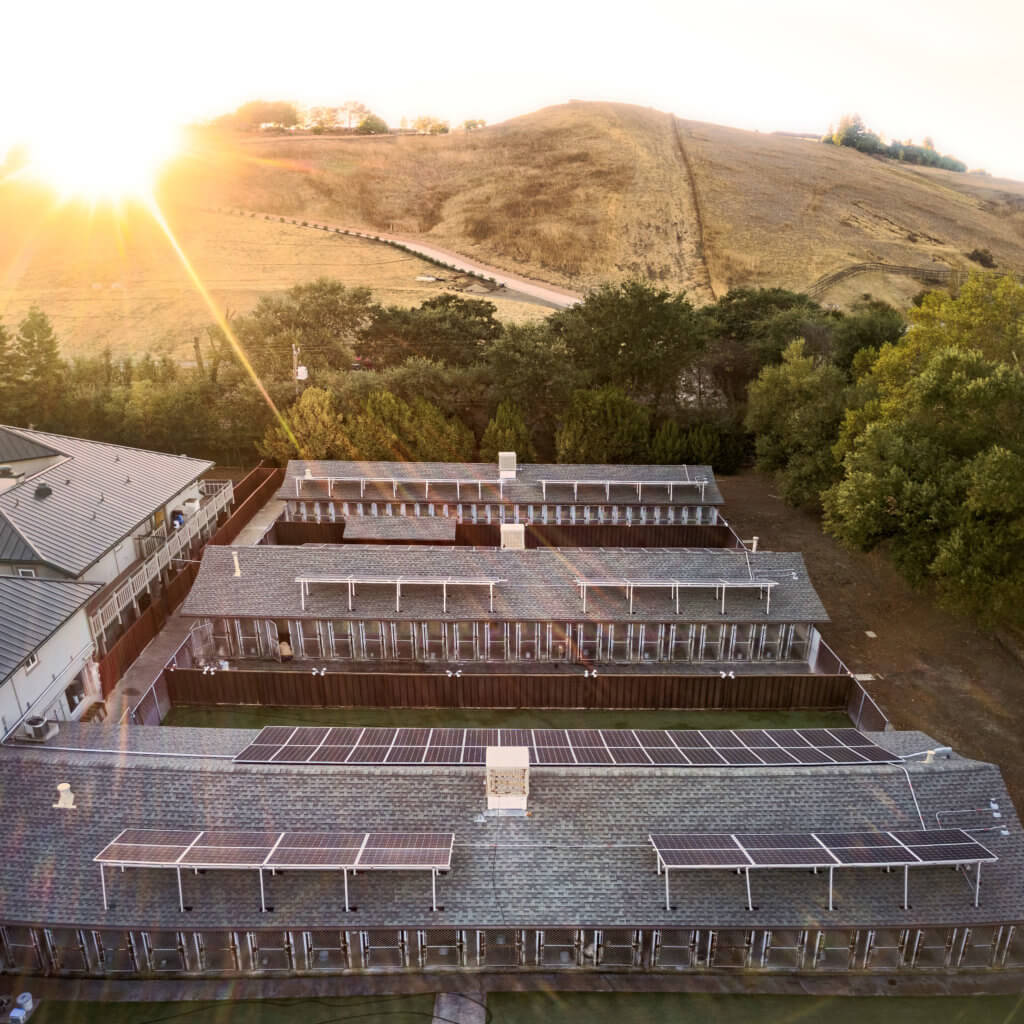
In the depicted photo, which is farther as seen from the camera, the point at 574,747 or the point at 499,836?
the point at 574,747

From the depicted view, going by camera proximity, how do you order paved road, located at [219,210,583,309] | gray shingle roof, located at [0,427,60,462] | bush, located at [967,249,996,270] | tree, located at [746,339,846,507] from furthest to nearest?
bush, located at [967,249,996,270], paved road, located at [219,210,583,309], tree, located at [746,339,846,507], gray shingle roof, located at [0,427,60,462]

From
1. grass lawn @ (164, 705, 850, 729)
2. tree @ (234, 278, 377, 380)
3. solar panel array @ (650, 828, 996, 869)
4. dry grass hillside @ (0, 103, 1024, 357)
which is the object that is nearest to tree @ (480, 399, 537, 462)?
tree @ (234, 278, 377, 380)

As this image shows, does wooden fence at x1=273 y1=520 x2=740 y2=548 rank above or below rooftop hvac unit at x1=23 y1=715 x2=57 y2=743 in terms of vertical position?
below

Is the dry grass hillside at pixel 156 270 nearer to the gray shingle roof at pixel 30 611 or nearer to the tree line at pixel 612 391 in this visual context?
the tree line at pixel 612 391

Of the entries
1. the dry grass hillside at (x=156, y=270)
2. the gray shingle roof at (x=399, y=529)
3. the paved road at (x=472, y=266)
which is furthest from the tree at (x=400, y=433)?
the paved road at (x=472, y=266)

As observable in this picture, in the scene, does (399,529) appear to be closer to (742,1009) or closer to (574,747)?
(574,747)

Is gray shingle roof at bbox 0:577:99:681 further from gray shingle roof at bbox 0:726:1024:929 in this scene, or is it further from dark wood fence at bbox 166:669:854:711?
dark wood fence at bbox 166:669:854:711

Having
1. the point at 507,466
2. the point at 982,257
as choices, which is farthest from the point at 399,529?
the point at 982,257
